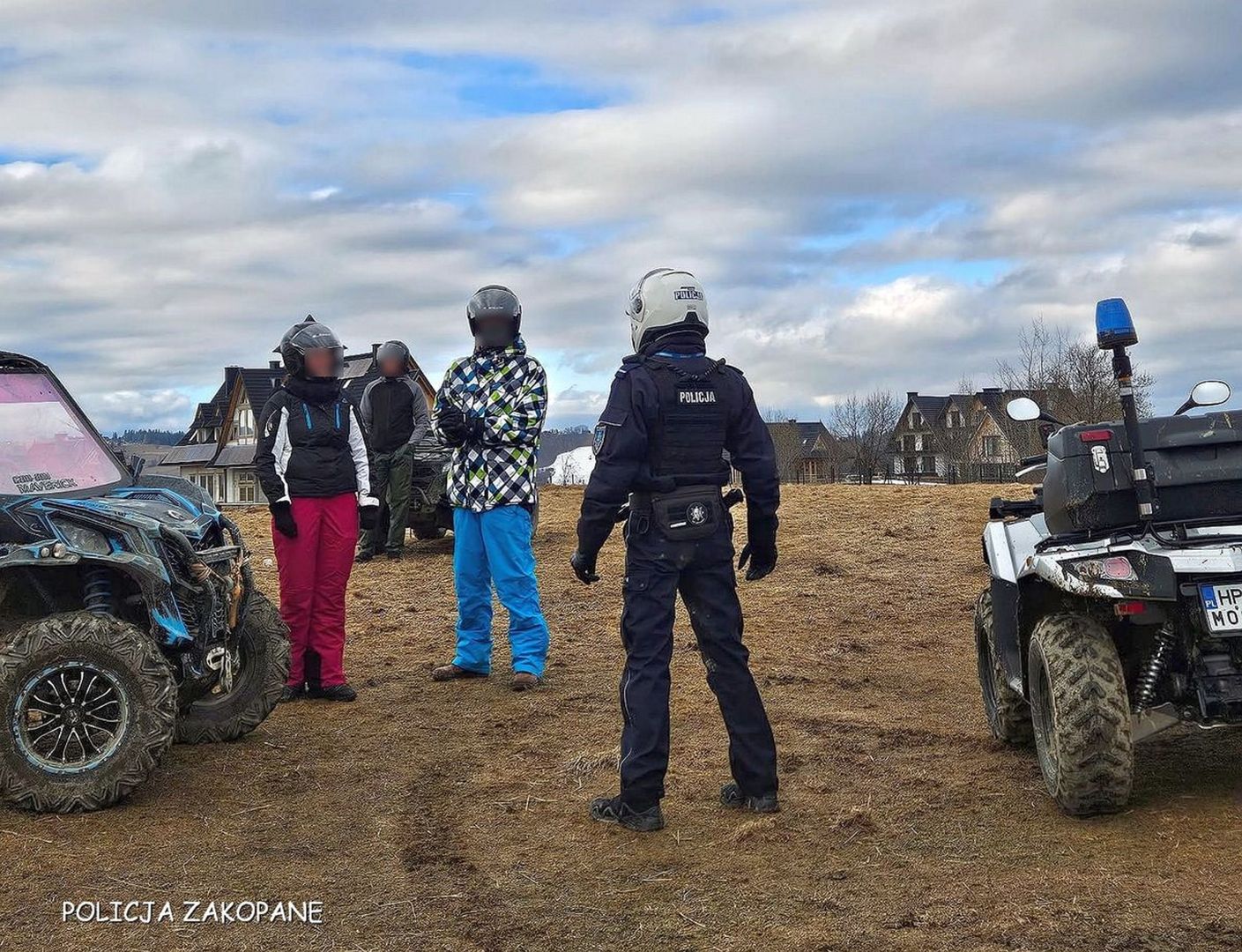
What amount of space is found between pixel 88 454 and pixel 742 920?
4.10 m

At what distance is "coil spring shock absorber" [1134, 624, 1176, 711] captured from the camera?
5156 mm

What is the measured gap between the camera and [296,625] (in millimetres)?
7926

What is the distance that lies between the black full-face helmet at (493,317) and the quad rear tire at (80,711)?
328 cm

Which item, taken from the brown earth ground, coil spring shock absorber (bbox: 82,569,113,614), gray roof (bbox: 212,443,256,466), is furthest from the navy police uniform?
gray roof (bbox: 212,443,256,466)

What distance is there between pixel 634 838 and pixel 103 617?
234cm

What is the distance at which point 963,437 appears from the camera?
212ft

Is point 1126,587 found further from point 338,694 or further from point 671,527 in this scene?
point 338,694

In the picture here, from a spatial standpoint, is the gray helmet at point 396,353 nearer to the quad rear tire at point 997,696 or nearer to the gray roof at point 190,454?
the quad rear tire at point 997,696

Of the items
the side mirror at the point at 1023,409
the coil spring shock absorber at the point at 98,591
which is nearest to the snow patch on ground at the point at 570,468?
the coil spring shock absorber at the point at 98,591

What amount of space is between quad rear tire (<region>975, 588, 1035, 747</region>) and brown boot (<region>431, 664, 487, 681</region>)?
3128mm

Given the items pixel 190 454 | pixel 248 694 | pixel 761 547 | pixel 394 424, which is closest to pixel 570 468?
pixel 394 424

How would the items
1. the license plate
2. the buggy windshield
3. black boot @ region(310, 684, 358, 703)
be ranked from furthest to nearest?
1. black boot @ region(310, 684, 358, 703)
2. the buggy windshield
3. the license plate

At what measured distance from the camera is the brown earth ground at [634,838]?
4.24m

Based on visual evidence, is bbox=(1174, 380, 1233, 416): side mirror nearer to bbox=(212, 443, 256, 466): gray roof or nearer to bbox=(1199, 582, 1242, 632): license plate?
bbox=(1199, 582, 1242, 632): license plate
